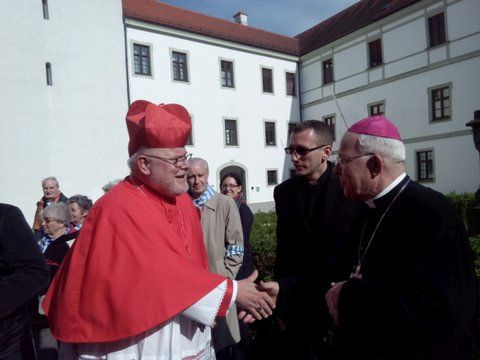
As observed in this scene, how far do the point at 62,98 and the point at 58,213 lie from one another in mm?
15126

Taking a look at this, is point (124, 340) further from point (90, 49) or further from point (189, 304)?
point (90, 49)

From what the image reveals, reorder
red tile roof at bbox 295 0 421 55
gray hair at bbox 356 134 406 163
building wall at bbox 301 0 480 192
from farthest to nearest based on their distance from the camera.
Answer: red tile roof at bbox 295 0 421 55 < building wall at bbox 301 0 480 192 < gray hair at bbox 356 134 406 163

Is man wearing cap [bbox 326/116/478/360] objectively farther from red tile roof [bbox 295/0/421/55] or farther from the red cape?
red tile roof [bbox 295/0/421/55]

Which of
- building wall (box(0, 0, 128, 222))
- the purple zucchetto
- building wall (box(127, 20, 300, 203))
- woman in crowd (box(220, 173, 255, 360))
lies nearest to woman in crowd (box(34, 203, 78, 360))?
woman in crowd (box(220, 173, 255, 360))

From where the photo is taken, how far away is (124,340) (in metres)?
2.12

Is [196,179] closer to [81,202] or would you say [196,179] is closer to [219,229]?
[219,229]

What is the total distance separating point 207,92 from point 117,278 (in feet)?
68.4

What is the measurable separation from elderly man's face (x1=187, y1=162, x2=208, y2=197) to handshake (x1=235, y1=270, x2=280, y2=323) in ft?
4.65

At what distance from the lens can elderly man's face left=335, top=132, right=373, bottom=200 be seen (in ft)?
6.64

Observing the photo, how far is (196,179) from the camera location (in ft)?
12.8

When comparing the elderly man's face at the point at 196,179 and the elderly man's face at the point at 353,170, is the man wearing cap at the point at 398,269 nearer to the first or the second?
the elderly man's face at the point at 353,170

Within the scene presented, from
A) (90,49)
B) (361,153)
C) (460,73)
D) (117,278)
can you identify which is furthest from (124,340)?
(460,73)

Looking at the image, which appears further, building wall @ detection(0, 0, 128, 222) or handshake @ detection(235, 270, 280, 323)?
building wall @ detection(0, 0, 128, 222)

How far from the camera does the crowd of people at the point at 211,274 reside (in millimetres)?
1745
